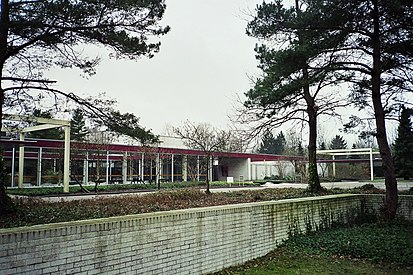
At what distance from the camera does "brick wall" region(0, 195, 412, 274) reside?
4195mm

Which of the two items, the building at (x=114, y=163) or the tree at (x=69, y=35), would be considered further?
the building at (x=114, y=163)

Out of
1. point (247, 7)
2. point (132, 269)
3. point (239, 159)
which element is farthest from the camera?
point (239, 159)

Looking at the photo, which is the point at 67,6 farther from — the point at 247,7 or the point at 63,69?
the point at 247,7

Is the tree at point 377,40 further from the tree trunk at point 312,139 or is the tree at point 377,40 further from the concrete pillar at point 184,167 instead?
the concrete pillar at point 184,167

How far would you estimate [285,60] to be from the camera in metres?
10.2

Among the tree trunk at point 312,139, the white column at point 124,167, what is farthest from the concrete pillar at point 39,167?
the tree trunk at point 312,139

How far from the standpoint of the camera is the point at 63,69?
8.05 meters

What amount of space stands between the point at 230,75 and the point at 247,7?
270 inches

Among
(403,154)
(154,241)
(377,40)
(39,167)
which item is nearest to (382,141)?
(377,40)

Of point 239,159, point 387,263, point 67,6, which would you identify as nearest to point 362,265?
point 387,263

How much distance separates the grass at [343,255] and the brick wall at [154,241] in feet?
1.36

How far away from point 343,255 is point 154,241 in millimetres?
4361

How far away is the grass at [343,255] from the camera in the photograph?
6.36m

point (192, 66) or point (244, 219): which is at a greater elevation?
point (192, 66)
